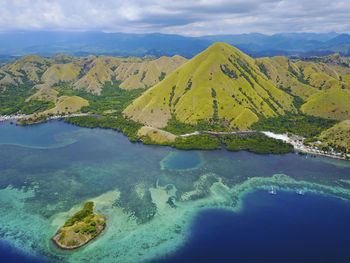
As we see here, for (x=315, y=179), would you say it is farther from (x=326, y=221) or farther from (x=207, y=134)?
(x=207, y=134)

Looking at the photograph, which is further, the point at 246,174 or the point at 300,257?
the point at 246,174

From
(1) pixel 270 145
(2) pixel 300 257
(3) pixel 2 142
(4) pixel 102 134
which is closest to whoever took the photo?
(2) pixel 300 257

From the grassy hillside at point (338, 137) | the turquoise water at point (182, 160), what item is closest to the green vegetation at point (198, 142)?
Result: the turquoise water at point (182, 160)

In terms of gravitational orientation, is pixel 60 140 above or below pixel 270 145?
below

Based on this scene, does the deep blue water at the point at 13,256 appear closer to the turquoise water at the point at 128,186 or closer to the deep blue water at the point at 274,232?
the turquoise water at the point at 128,186

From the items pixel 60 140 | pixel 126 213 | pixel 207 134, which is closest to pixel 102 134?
pixel 60 140

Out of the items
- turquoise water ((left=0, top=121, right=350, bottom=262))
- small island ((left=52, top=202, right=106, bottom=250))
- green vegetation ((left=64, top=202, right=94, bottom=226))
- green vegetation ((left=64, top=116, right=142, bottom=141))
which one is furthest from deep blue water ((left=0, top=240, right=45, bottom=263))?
green vegetation ((left=64, top=116, right=142, bottom=141))

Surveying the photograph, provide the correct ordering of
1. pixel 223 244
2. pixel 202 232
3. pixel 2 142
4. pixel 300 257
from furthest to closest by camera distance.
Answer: pixel 2 142 → pixel 202 232 → pixel 223 244 → pixel 300 257
